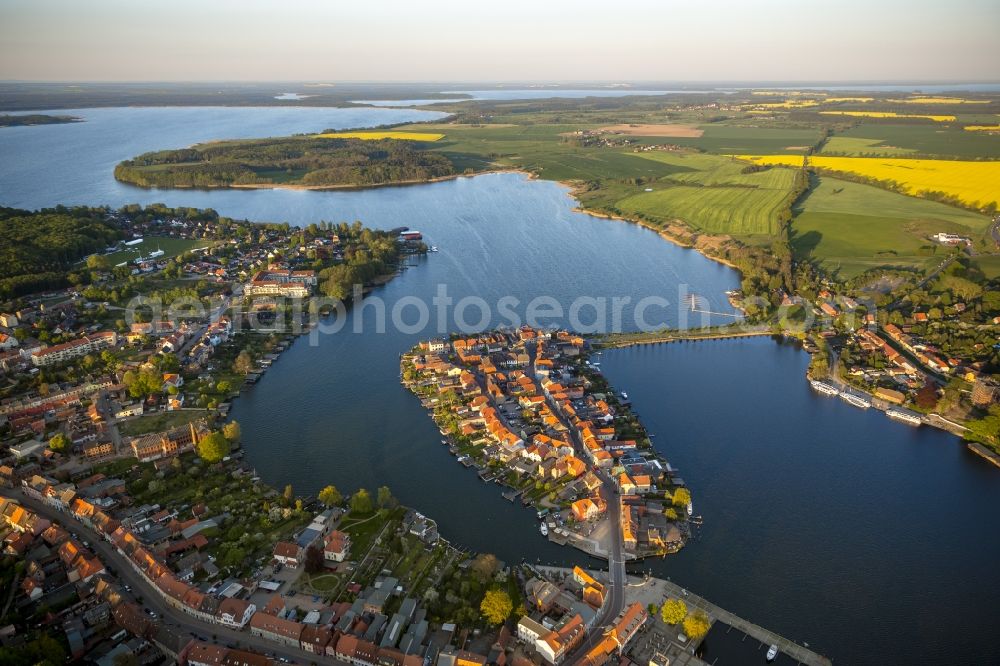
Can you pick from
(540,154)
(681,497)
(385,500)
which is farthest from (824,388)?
(540,154)

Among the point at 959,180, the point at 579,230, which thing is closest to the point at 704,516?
the point at 579,230

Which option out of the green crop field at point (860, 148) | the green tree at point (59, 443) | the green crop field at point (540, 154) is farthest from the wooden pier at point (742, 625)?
the green crop field at point (860, 148)

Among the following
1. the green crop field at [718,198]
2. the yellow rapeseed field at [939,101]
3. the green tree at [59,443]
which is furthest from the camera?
the yellow rapeseed field at [939,101]

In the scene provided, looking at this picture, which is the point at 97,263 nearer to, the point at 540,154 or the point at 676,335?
the point at 676,335

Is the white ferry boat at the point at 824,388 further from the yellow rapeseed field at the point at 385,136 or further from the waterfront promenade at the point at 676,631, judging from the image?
the yellow rapeseed field at the point at 385,136

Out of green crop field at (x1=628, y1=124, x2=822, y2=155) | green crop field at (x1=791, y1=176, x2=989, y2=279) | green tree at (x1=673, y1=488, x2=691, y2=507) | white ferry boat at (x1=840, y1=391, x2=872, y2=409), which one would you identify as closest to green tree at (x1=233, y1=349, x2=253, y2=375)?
green tree at (x1=673, y1=488, x2=691, y2=507)
